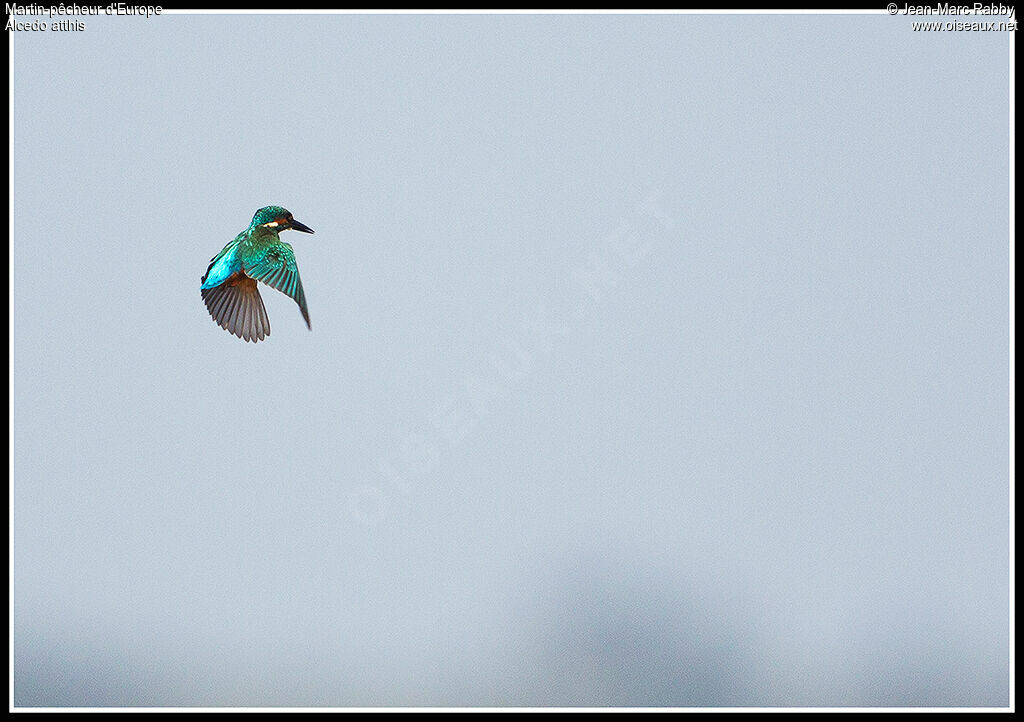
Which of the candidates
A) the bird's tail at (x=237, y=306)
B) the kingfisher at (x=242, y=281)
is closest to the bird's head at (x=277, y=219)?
the kingfisher at (x=242, y=281)

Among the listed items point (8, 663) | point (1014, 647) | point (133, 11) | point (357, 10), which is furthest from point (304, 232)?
point (1014, 647)

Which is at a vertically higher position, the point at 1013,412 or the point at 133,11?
the point at 133,11

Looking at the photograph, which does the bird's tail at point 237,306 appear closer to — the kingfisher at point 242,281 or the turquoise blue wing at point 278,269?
the kingfisher at point 242,281

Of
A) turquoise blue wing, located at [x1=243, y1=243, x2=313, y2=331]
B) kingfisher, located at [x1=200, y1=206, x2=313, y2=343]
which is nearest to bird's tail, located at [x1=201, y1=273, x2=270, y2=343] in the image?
→ kingfisher, located at [x1=200, y1=206, x2=313, y2=343]

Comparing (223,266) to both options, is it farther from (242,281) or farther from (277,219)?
(277,219)

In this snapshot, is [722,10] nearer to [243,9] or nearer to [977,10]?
[977,10]

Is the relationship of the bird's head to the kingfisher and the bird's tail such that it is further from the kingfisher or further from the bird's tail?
the bird's tail
